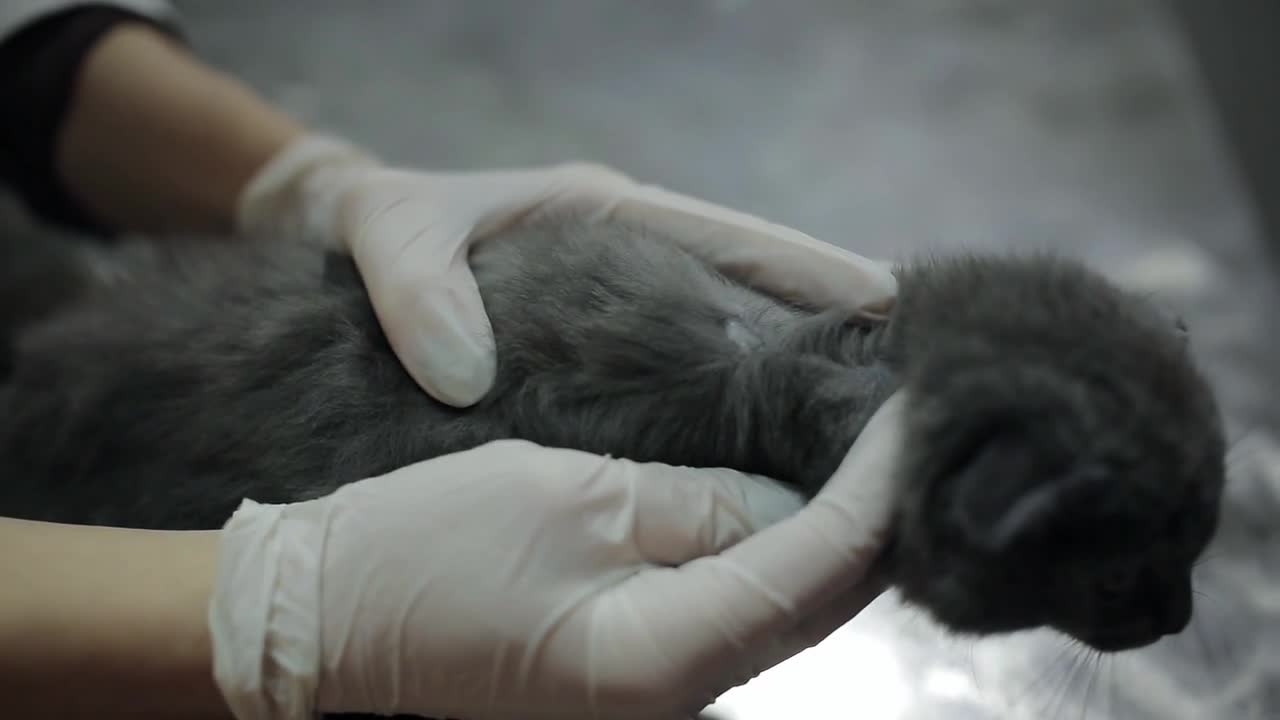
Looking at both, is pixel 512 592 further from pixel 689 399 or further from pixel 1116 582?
pixel 1116 582

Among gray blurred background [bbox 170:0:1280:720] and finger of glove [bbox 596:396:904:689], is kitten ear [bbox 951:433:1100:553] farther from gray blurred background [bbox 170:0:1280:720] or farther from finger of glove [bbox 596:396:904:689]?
gray blurred background [bbox 170:0:1280:720]

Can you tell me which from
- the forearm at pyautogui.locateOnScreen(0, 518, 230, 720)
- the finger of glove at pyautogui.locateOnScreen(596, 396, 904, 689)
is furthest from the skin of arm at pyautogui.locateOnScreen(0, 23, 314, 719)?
the finger of glove at pyautogui.locateOnScreen(596, 396, 904, 689)

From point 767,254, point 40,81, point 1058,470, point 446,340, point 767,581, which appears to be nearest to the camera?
point 1058,470

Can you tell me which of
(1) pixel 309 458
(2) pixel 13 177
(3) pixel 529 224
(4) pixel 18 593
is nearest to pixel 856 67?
(3) pixel 529 224

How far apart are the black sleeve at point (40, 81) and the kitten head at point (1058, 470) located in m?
1.45

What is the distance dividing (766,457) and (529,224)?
0.42 m

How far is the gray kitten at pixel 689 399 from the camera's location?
78 cm

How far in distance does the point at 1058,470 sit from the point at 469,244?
698 mm

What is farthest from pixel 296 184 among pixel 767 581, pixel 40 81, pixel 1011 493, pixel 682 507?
pixel 1011 493

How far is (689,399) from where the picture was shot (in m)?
0.96

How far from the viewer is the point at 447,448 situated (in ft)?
3.26

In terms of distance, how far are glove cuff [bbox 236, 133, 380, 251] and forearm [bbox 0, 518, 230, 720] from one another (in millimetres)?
637

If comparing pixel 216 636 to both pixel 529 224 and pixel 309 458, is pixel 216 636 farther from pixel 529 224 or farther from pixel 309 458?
pixel 529 224

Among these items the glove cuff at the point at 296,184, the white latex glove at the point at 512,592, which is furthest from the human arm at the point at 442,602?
the glove cuff at the point at 296,184
